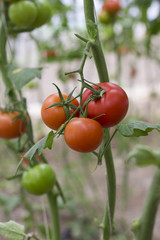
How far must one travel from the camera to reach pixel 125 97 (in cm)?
35

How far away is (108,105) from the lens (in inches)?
13.1

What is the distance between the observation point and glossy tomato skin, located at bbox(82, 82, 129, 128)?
1.09ft

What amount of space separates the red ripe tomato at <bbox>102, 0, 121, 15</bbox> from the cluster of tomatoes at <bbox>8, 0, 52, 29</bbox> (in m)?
0.61

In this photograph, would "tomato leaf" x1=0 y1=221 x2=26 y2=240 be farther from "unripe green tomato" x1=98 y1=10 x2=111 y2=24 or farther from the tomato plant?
the tomato plant

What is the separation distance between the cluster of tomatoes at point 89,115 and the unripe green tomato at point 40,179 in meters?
0.21

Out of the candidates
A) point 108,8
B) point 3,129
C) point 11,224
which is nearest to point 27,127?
point 3,129

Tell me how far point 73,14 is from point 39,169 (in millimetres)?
1107

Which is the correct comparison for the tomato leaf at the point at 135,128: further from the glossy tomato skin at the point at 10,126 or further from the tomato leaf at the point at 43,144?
the glossy tomato skin at the point at 10,126

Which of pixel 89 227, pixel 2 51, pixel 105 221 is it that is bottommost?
pixel 89 227

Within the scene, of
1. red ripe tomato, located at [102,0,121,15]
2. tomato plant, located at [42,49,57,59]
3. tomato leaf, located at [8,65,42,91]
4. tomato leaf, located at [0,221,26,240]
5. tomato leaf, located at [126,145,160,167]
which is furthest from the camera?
tomato plant, located at [42,49,57,59]

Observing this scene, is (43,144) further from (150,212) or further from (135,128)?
(150,212)

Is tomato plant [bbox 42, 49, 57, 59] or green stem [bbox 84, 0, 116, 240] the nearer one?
green stem [bbox 84, 0, 116, 240]

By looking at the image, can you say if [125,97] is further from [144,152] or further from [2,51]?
[2,51]

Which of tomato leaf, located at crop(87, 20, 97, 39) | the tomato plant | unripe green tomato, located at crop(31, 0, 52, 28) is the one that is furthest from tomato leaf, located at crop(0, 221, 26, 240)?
the tomato plant
